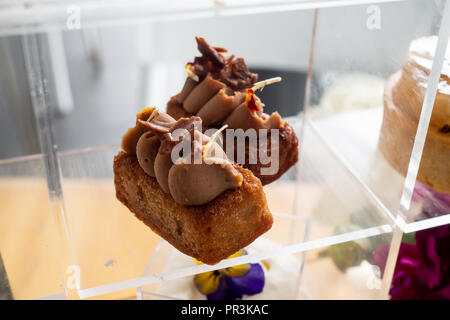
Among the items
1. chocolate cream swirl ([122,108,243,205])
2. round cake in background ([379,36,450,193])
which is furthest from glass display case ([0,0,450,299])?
chocolate cream swirl ([122,108,243,205])

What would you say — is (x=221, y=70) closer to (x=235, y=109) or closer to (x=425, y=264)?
(x=235, y=109)

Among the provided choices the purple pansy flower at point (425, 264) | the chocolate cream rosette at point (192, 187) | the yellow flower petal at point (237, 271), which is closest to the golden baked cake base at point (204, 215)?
the chocolate cream rosette at point (192, 187)

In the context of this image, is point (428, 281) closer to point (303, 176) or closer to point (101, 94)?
point (303, 176)

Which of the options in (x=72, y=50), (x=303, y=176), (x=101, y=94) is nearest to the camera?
(x=303, y=176)

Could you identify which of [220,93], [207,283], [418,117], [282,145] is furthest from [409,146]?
[207,283]

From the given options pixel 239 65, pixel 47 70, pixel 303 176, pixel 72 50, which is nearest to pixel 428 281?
pixel 303 176
